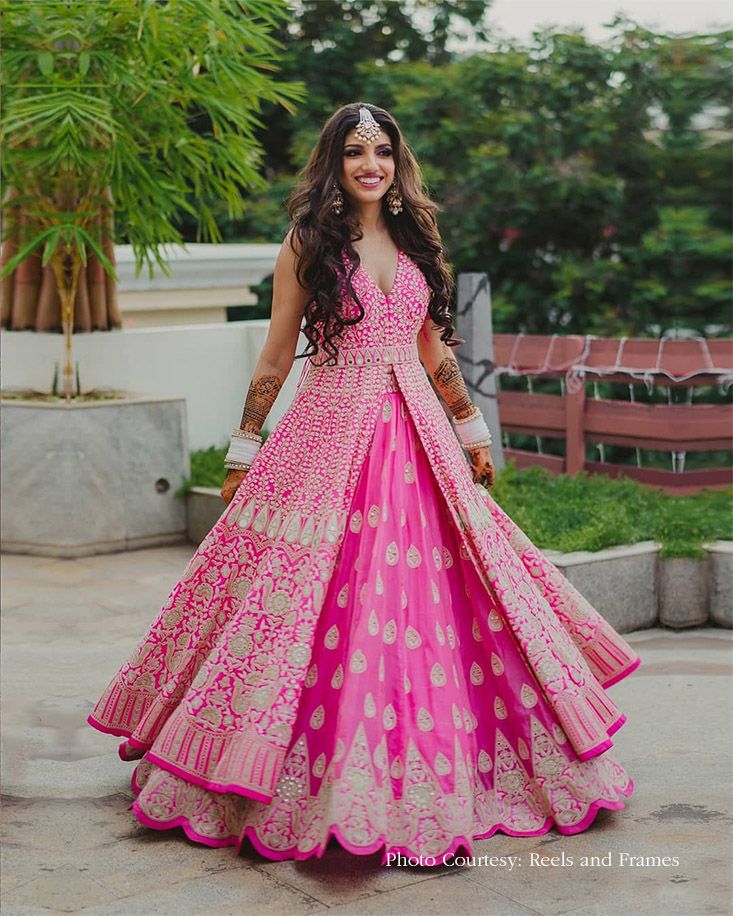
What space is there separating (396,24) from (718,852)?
1033 centimetres

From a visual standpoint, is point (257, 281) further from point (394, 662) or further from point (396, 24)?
point (394, 662)

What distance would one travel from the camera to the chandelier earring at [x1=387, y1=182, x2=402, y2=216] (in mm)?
3469

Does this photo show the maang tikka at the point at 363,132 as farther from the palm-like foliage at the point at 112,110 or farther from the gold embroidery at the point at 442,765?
the palm-like foliage at the point at 112,110

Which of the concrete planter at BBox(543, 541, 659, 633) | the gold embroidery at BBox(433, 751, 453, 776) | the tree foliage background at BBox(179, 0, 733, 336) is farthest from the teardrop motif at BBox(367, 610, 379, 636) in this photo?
the tree foliage background at BBox(179, 0, 733, 336)

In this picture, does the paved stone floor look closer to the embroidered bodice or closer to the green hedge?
the green hedge

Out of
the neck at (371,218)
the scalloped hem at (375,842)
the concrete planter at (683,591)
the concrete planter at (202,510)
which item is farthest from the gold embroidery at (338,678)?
the concrete planter at (202,510)

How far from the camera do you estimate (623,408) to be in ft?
23.0

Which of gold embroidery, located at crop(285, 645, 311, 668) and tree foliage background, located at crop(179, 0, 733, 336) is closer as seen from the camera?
gold embroidery, located at crop(285, 645, 311, 668)

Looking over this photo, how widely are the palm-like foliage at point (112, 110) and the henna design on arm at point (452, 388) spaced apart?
2839mm

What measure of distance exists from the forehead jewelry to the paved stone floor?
5.94ft

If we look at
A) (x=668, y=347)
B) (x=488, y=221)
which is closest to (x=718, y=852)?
(x=668, y=347)

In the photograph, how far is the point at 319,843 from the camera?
292 cm

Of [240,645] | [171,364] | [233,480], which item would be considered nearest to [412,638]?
[240,645]

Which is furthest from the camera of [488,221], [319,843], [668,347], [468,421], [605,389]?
[488,221]
